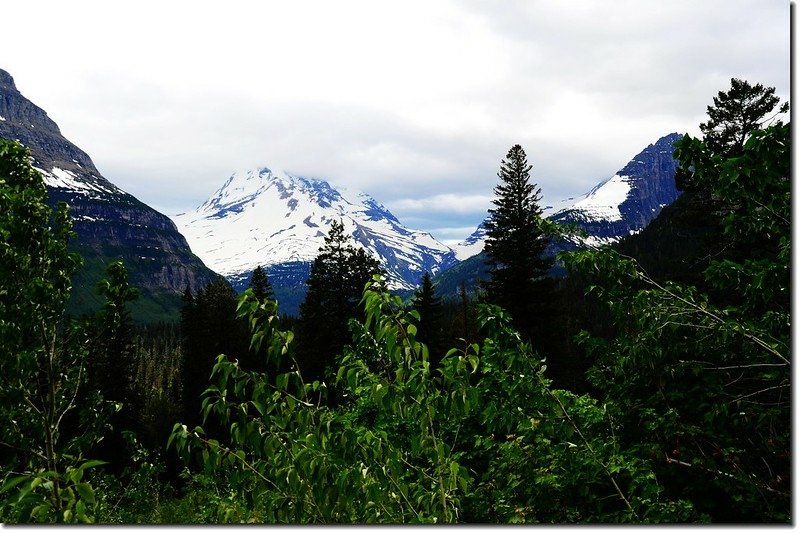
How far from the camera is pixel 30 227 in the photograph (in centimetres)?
654

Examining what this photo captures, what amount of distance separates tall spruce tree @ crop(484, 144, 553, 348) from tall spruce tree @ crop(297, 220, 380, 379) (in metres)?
8.52

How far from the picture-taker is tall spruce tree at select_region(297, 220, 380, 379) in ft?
112

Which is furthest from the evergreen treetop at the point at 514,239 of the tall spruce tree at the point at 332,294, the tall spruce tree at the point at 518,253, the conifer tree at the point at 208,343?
the conifer tree at the point at 208,343

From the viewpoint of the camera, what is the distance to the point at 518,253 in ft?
93.3

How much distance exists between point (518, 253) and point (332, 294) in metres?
13.2

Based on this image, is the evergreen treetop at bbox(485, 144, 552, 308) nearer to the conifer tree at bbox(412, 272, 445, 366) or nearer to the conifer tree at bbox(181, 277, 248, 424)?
the conifer tree at bbox(412, 272, 445, 366)

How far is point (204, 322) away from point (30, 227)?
36262mm

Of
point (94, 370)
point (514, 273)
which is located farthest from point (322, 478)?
point (94, 370)

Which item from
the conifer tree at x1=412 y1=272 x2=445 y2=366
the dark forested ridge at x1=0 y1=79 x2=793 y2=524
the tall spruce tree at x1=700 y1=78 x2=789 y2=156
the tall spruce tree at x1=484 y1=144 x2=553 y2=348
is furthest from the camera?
the conifer tree at x1=412 y1=272 x2=445 y2=366

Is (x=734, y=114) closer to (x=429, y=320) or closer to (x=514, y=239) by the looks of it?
(x=514, y=239)

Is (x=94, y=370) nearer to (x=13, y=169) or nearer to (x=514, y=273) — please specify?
(x=514, y=273)

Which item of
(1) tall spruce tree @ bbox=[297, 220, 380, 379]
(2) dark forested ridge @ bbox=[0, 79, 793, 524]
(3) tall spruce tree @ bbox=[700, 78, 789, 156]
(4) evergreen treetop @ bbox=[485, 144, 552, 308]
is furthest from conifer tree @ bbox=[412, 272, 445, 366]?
(2) dark forested ridge @ bbox=[0, 79, 793, 524]

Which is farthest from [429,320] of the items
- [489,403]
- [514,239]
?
[489,403]

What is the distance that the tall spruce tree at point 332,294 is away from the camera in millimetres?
34094
